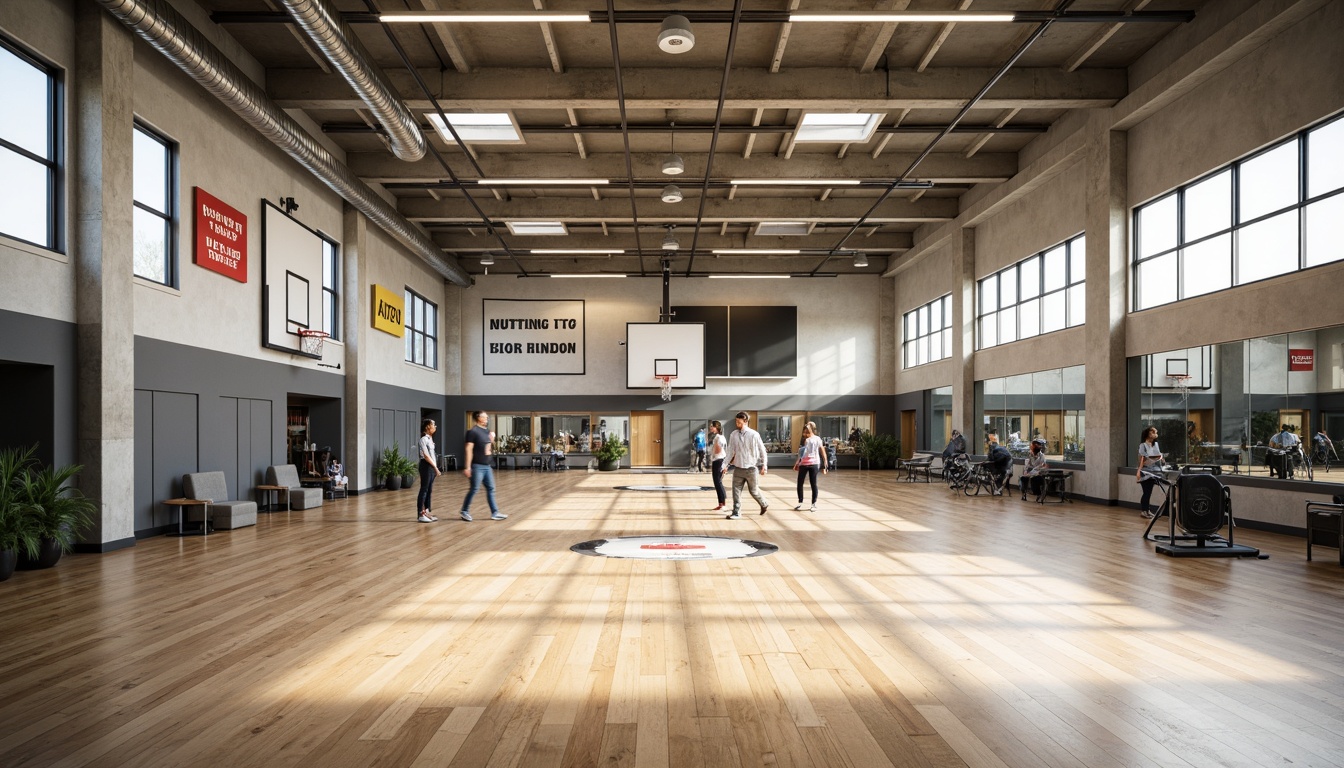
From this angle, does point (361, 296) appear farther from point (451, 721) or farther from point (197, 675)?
point (451, 721)

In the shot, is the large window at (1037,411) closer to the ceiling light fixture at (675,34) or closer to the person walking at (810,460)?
the person walking at (810,460)

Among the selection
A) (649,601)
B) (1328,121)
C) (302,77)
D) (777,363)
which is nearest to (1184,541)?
(1328,121)

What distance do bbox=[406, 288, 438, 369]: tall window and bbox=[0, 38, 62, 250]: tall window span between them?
12698 millimetres

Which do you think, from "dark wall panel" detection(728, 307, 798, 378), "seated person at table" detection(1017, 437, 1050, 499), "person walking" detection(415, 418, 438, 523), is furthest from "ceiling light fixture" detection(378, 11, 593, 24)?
"dark wall panel" detection(728, 307, 798, 378)

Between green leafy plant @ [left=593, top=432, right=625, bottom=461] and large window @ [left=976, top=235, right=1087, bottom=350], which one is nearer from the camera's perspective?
large window @ [left=976, top=235, right=1087, bottom=350]

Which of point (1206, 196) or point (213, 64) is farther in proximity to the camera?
point (1206, 196)

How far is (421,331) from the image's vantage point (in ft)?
72.7

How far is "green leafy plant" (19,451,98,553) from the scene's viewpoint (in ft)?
23.3

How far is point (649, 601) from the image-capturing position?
5832mm

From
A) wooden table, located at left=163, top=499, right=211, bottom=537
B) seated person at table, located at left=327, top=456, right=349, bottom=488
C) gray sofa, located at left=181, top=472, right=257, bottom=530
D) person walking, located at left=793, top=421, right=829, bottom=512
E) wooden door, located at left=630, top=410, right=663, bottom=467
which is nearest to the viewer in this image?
wooden table, located at left=163, top=499, right=211, bottom=537

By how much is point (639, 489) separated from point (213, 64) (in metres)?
10.7

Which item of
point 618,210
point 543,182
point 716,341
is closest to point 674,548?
point 543,182

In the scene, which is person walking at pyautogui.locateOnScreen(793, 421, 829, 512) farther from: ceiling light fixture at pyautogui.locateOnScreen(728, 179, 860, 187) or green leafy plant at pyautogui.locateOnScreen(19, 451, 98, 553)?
green leafy plant at pyautogui.locateOnScreen(19, 451, 98, 553)

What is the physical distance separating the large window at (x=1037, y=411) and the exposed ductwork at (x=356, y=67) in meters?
11.9
